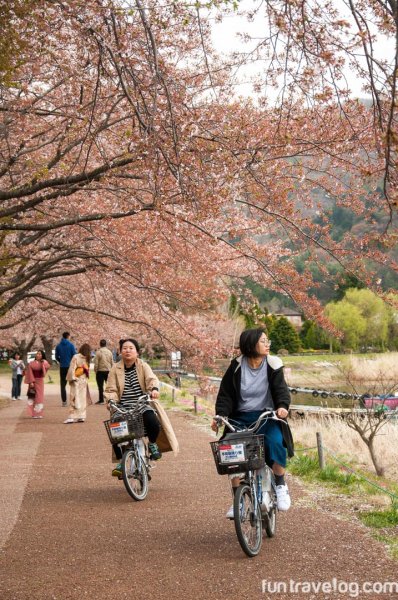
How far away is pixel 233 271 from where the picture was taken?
17.8 metres

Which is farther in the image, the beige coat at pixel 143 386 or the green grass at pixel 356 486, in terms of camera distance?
the beige coat at pixel 143 386

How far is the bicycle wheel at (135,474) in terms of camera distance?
8156mm

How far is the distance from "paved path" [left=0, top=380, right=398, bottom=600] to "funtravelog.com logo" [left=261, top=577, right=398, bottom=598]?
5 centimetres

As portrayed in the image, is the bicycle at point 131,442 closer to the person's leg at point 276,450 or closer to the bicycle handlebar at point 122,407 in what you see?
the bicycle handlebar at point 122,407

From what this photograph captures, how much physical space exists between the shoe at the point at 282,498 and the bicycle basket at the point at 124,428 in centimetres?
230

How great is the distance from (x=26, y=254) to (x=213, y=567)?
12.5 meters

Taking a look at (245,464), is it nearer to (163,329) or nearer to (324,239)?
(324,239)

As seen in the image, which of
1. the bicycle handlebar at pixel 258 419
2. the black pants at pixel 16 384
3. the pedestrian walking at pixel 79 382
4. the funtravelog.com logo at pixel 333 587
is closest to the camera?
the funtravelog.com logo at pixel 333 587

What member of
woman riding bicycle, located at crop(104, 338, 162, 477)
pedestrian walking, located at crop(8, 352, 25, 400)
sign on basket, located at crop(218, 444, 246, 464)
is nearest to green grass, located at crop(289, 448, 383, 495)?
woman riding bicycle, located at crop(104, 338, 162, 477)

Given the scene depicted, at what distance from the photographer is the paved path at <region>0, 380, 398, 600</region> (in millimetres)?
5246

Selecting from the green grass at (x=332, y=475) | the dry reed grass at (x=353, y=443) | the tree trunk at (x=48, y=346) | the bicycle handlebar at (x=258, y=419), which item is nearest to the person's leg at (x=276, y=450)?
the bicycle handlebar at (x=258, y=419)

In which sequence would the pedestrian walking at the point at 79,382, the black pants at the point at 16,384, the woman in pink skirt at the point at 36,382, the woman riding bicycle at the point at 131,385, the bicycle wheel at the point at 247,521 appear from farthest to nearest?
the black pants at the point at 16,384, the woman in pink skirt at the point at 36,382, the pedestrian walking at the point at 79,382, the woman riding bicycle at the point at 131,385, the bicycle wheel at the point at 247,521

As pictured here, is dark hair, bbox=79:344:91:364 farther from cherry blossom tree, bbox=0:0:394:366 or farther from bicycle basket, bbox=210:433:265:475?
bicycle basket, bbox=210:433:265:475

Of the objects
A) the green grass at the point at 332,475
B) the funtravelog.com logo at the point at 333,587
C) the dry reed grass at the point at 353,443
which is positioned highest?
the funtravelog.com logo at the point at 333,587
